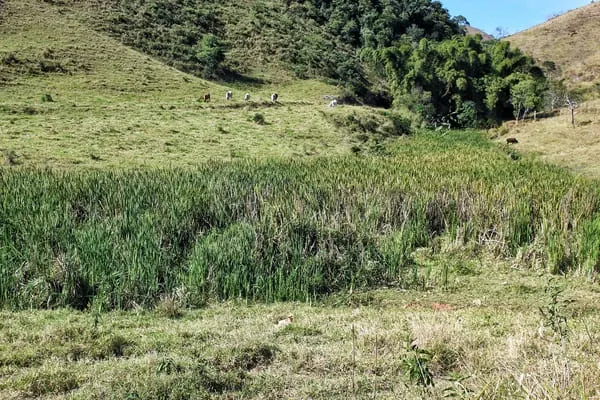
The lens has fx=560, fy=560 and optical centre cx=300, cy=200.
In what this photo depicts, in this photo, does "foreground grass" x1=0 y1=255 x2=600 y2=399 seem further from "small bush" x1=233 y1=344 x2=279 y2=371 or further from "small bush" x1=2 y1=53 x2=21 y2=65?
"small bush" x1=2 y1=53 x2=21 y2=65

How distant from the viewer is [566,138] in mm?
27188

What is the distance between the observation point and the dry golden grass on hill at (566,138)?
22.5 metres

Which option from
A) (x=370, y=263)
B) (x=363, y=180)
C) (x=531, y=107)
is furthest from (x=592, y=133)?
(x=370, y=263)

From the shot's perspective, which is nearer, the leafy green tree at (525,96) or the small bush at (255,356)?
the small bush at (255,356)

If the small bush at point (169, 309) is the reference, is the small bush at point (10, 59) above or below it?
above

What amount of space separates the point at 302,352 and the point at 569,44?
74.5 m

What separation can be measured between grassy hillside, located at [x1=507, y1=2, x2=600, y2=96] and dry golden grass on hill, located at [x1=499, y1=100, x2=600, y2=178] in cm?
2507

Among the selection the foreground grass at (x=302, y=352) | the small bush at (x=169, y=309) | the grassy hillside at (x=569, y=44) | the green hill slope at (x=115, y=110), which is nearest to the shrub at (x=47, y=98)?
the green hill slope at (x=115, y=110)

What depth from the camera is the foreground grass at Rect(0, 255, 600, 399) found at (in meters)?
4.30

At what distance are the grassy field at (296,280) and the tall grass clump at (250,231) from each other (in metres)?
0.04

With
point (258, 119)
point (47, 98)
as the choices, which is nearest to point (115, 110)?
point (47, 98)

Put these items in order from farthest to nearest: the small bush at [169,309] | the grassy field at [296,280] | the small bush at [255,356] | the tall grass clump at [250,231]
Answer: the tall grass clump at [250,231] < the small bush at [169,309] < the small bush at [255,356] < the grassy field at [296,280]

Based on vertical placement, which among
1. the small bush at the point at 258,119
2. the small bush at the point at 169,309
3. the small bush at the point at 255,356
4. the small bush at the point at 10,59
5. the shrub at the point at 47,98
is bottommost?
the small bush at the point at 169,309

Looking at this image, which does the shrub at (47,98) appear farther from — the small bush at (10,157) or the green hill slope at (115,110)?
the small bush at (10,157)
